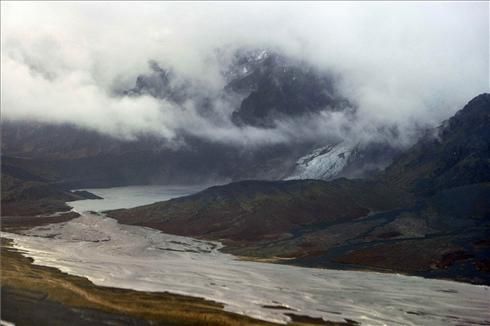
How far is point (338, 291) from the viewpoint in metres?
153

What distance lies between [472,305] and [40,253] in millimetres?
132042

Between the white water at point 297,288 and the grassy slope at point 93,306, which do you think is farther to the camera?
the white water at point 297,288

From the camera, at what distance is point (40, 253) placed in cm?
19150

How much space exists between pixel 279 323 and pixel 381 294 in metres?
54.7

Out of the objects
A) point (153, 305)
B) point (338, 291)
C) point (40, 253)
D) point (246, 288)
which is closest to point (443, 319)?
point (338, 291)

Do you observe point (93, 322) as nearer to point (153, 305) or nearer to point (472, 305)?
point (153, 305)

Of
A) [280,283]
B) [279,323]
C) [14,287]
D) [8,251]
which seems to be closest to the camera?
[279,323]

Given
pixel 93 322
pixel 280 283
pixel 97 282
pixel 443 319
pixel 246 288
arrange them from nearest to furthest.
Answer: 1. pixel 93 322
2. pixel 443 319
3. pixel 97 282
4. pixel 246 288
5. pixel 280 283

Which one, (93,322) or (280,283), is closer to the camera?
(93,322)

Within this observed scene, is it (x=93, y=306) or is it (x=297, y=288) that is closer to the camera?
(x=93, y=306)

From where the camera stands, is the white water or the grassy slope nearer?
the grassy slope

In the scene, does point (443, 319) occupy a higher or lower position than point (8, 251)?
lower

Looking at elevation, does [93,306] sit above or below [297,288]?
above

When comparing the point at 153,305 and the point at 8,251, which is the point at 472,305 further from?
the point at 8,251
